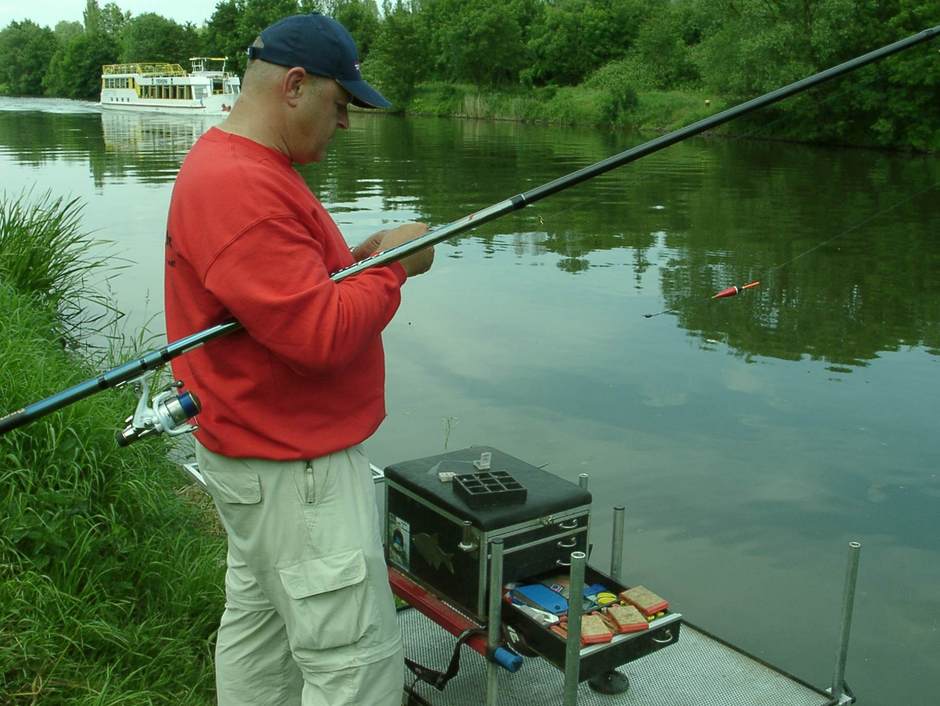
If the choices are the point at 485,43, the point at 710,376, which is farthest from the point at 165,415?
the point at 485,43

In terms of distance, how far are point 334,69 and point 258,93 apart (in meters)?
0.16

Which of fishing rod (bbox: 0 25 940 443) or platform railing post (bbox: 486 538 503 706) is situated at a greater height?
fishing rod (bbox: 0 25 940 443)

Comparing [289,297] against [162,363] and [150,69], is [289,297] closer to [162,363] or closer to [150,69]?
[162,363]

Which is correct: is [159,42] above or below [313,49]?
above

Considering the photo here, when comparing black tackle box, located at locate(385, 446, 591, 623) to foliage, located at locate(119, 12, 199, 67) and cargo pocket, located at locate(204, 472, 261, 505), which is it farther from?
foliage, located at locate(119, 12, 199, 67)

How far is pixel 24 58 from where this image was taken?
281 feet

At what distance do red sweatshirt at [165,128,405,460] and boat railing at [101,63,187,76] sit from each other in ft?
170

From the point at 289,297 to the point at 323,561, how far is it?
540mm

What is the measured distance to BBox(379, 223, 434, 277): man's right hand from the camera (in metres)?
2.12

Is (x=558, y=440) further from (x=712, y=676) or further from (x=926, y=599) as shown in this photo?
(x=712, y=676)

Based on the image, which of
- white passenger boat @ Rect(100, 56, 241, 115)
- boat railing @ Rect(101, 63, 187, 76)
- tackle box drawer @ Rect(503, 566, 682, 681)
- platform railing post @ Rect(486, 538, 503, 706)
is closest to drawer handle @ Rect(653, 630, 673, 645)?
tackle box drawer @ Rect(503, 566, 682, 681)

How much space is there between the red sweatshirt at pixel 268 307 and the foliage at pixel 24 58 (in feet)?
304

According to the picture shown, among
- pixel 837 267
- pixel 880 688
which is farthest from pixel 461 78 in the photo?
pixel 880 688

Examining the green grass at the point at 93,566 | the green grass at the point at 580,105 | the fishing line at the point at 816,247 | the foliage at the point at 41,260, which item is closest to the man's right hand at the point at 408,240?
the green grass at the point at 93,566
